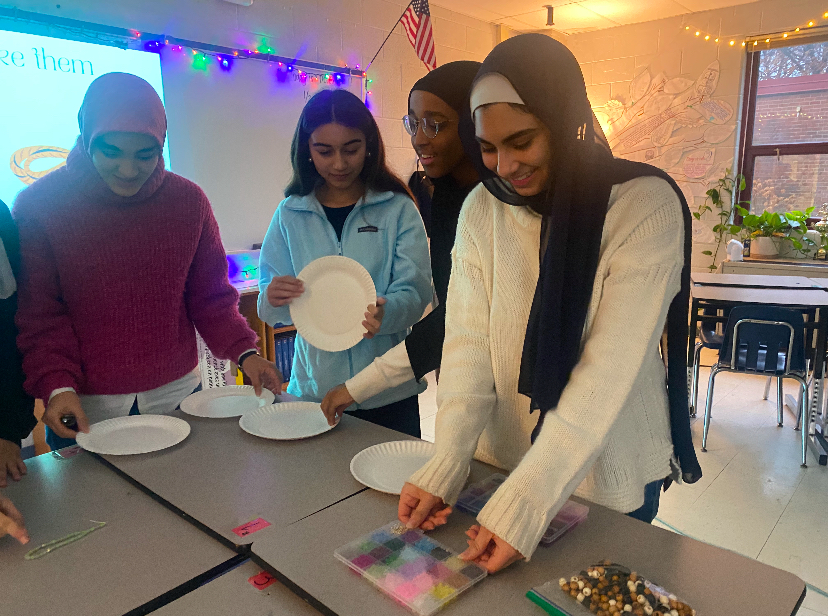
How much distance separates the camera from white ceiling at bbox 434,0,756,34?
4629 millimetres

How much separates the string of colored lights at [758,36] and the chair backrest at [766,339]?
2.91 m

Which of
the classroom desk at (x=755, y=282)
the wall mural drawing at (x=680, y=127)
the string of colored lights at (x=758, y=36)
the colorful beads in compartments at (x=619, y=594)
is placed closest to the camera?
the colorful beads in compartments at (x=619, y=594)

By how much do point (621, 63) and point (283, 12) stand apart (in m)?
3.35

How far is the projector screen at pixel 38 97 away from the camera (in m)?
2.62

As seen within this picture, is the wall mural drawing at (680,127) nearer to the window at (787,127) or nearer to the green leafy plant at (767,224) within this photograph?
the window at (787,127)

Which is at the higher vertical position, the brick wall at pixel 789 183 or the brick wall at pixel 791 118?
the brick wall at pixel 791 118

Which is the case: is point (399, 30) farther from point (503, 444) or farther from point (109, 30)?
point (503, 444)

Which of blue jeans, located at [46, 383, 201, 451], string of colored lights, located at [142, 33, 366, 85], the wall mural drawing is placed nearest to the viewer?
blue jeans, located at [46, 383, 201, 451]

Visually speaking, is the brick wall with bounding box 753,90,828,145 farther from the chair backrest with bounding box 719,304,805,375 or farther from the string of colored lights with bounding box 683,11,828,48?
the chair backrest with bounding box 719,304,805,375

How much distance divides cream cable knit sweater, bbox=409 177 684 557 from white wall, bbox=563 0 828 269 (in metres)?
4.69

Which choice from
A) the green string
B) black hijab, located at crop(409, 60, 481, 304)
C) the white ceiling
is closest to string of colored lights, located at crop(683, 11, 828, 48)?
the white ceiling

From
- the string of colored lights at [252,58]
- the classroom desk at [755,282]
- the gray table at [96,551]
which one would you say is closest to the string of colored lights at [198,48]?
the string of colored lights at [252,58]

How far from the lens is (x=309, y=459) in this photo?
48.4 inches

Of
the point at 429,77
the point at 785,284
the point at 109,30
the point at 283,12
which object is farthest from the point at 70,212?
the point at 785,284
